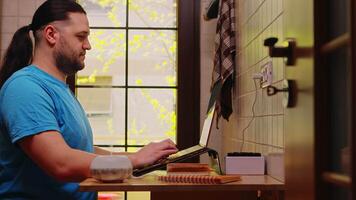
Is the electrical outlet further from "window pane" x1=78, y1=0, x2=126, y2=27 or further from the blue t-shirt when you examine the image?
"window pane" x1=78, y1=0, x2=126, y2=27

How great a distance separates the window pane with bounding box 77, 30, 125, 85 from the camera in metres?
3.50

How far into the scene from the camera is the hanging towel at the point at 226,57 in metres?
2.84

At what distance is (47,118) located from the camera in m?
1.62

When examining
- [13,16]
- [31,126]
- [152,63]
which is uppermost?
[13,16]

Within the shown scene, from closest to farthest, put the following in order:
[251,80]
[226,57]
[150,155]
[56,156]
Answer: [56,156]
[150,155]
[251,80]
[226,57]

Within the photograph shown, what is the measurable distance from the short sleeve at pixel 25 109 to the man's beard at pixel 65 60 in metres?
0.18

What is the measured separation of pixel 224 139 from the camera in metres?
3.31

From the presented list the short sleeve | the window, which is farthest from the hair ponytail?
the window

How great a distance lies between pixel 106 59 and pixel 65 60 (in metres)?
1.63

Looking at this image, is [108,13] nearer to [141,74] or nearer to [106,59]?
[106,59]

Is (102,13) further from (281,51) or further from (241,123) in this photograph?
(281,51)

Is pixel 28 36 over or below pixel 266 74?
over

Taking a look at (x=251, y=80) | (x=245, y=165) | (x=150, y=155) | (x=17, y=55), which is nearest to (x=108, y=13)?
(x=251, y=80)

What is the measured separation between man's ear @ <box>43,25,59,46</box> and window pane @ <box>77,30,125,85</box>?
162cm
